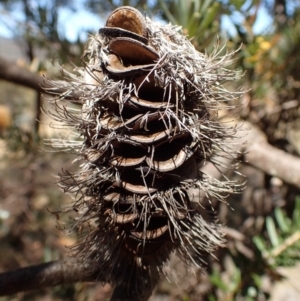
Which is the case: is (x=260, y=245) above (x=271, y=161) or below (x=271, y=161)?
below

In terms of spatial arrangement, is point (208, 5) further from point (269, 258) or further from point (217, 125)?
point (269, 258)

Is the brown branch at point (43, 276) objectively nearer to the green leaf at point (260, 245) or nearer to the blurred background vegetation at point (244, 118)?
the blurred background vegetation at point (244, 118)

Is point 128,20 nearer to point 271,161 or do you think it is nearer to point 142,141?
point 142,141

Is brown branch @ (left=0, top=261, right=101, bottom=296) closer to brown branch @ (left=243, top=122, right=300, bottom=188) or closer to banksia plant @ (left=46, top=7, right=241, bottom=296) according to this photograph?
banksia plant @ (left=46, top=7, right=241, bottom=296)

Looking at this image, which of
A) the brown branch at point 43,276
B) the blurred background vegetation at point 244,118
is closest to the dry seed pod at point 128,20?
the blurred background vegetation at point 244,118

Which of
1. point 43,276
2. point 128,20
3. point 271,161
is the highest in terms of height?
point 128,20

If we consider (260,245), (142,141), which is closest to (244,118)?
(260,245)

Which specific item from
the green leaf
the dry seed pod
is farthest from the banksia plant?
the green leaf
